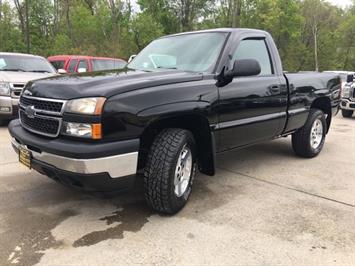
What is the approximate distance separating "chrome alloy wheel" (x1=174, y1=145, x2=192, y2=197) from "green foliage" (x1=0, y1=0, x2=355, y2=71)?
23.8 m

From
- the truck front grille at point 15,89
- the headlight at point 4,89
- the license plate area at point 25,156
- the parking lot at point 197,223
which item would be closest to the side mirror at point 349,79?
the parking lot at point 197,223

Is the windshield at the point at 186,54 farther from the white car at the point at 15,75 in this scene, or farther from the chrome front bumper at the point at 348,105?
the chrome front bumper at the point at 348,105

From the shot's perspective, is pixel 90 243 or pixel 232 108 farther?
pixel 232 108

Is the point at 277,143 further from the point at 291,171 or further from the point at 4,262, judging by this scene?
the point at 4,262

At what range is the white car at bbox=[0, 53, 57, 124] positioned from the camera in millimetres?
7609

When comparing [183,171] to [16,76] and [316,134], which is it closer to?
[316,134]

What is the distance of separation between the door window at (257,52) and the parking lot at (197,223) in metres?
1.42

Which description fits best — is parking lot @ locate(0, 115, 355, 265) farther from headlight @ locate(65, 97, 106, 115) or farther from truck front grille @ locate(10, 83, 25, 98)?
truck front grille @ locate(10, 83, 25, 98)

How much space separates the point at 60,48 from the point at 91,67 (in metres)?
19.6

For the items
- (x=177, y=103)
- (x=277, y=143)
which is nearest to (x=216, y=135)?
(x=177, y=103)

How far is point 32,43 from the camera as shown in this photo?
38.3 metres

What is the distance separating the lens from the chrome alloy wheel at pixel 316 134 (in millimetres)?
6070

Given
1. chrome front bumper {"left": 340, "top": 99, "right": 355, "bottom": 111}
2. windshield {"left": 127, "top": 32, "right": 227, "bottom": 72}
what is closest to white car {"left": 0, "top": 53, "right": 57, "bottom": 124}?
windshield {"left": 127, "top": 32, "right": 227, "bottom": 72}

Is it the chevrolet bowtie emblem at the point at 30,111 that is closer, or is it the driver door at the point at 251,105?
the chevrolet bowtie emblem at the point at 30,111
